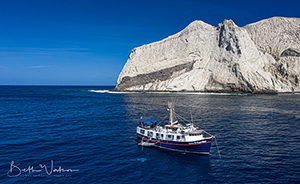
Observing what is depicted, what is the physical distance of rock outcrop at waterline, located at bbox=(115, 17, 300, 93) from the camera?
116500 millimetres

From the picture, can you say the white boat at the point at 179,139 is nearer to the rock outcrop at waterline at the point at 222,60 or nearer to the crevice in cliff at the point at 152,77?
the rock outcrop at waterline at the point at 222,60

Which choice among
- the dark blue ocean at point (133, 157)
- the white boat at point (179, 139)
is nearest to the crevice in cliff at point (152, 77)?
the dark blue ocean at point (133, 157)

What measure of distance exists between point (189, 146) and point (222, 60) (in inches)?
4191

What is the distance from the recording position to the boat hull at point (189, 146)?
2533cm

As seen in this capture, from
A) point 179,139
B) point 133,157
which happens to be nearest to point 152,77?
point 179,139

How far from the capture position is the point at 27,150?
2639 cm

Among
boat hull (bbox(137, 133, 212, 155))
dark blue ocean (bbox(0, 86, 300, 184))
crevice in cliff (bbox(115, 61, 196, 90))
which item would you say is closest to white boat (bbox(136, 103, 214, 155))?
boat hull (bbox(137, 133, 212, 155))

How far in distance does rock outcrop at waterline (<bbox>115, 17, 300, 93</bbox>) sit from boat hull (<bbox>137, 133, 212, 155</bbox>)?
96.7 meters

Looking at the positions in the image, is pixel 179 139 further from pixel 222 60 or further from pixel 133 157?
pixel 222 60

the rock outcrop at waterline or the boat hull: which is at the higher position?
the rock outcrop at waterline

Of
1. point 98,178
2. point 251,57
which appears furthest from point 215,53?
point 98,178

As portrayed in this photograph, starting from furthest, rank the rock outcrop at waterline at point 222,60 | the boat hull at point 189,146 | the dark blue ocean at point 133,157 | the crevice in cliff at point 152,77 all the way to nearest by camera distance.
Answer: the crevice in cliff at point 152,77 → the rock outcrop at waterline at point 222,60 → the boat hull at point 189,146 → the dark blue ocean at point 133,157

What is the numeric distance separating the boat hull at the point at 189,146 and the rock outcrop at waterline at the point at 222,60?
96.7 meters

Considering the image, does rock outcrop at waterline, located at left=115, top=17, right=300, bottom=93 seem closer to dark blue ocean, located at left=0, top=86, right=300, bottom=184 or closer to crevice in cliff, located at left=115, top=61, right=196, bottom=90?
crevice in cliff, located at left=115, top=61, right=196, bottom=90
